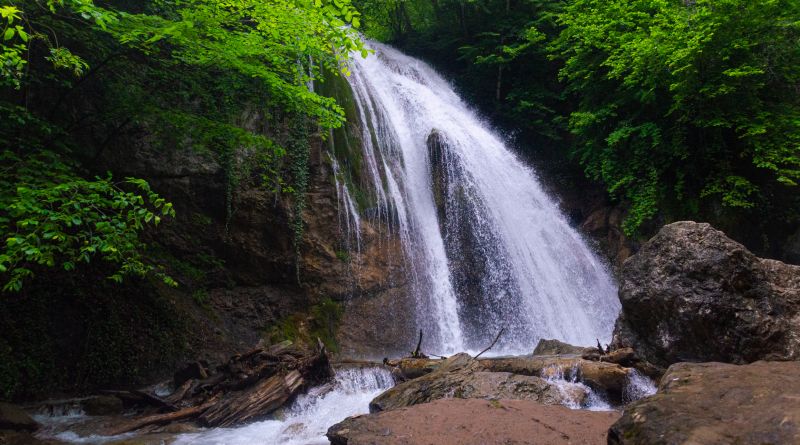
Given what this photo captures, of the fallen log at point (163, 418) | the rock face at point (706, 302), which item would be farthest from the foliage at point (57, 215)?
the rock face at point (706, 302)

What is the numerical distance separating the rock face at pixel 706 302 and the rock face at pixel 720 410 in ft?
12.5

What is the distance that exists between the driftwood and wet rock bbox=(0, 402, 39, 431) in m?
0.90

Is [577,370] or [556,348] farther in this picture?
[556,348]

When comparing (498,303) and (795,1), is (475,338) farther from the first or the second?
(795,1)

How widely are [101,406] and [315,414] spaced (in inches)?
109

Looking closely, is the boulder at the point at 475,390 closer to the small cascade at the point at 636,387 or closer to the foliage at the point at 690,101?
the small cascade at the point at 636,387

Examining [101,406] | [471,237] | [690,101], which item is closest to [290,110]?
[101,406]

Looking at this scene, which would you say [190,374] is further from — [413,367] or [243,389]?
[413,367]

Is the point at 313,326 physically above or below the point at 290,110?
below

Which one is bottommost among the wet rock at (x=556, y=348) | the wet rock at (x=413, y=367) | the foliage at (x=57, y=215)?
the wet rock at (x=556, y=348)

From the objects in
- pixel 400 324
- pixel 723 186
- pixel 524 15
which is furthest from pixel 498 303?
pixel 524 15

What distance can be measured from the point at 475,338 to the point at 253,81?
6.84 m

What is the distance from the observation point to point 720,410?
2.34 metres

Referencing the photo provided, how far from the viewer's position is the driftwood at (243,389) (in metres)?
5.29
